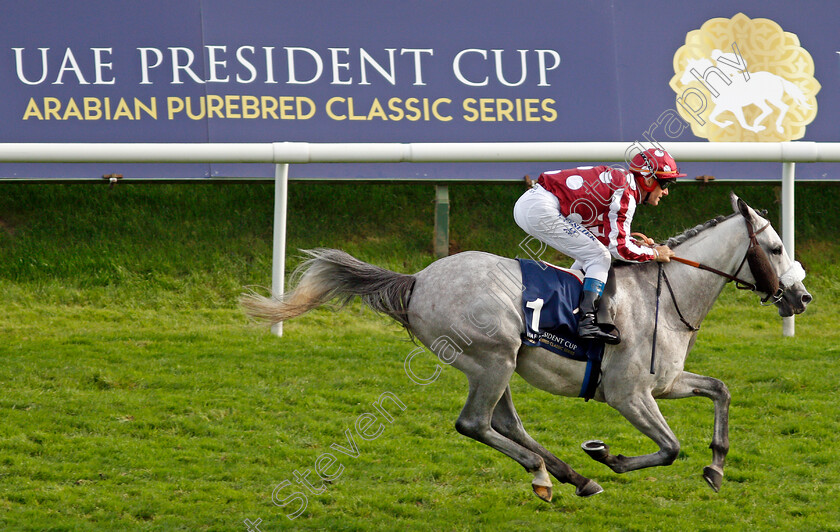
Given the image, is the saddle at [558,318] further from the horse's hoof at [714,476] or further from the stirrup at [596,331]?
the horse's hoof at [714,476]

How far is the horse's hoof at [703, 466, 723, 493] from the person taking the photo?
15.3 feet

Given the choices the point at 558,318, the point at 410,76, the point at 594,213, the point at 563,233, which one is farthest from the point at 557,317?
the point at 410,76

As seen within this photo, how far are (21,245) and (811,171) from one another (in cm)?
671

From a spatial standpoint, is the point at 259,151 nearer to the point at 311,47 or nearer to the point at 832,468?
the point at 311,47

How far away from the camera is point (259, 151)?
716 centimetres

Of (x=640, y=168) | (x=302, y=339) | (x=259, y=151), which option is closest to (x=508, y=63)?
(x=259, y=151)

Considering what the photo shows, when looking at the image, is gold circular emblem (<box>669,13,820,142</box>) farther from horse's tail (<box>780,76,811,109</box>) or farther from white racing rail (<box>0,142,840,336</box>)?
white racing rail (<box>0,142,840,336</box>)

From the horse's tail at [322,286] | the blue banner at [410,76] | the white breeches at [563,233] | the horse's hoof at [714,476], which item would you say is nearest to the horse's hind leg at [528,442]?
the horse's hoof at [714,476]

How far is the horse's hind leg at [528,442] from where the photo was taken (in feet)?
15.6

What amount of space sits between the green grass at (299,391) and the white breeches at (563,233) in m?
1.35

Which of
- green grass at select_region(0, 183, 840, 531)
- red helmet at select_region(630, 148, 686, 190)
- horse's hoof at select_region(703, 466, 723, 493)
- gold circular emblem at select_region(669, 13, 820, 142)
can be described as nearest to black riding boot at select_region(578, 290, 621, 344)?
red helmet at select_region(630, 148, 686, 190)

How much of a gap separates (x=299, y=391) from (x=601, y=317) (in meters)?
2.60

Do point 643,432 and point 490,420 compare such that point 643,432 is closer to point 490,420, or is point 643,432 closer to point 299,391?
point 490,420

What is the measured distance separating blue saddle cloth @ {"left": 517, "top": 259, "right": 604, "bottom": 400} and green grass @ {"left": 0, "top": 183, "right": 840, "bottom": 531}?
939mm
